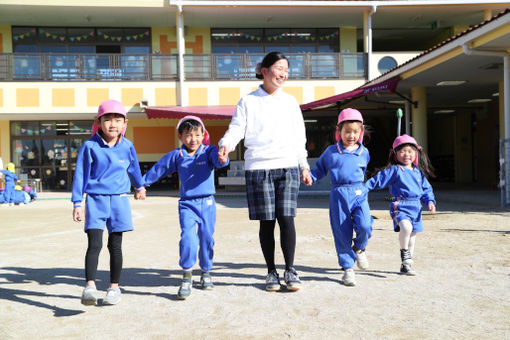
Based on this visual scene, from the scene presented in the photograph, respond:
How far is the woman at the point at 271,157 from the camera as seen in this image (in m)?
3.78

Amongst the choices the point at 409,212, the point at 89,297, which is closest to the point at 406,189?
the point at 409,212

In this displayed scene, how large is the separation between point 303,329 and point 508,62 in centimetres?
945

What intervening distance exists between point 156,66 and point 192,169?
14.8 metres

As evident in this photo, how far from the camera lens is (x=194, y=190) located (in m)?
3.81

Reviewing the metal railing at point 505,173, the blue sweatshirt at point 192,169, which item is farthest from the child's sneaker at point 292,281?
the metal railing at point 505,173

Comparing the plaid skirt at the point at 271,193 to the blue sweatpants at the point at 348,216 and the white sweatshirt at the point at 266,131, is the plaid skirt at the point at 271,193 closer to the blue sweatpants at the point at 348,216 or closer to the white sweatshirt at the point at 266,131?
the white sweatshirt at the point at 266,131

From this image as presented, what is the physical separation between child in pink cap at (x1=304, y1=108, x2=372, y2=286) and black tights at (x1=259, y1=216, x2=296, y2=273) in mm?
430

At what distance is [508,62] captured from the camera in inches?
400

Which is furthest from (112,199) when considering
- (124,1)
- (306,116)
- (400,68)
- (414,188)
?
(306,116)

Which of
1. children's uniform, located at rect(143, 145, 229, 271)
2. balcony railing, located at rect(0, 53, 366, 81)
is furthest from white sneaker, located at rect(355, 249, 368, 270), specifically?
balcony railing, located at rect(0, 53, 366, 81)

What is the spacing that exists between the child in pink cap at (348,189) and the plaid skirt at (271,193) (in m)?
0.39

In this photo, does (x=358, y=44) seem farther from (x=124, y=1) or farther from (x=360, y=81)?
(x=124, y=1)

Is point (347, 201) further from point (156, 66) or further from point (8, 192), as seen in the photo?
point (156, 66)

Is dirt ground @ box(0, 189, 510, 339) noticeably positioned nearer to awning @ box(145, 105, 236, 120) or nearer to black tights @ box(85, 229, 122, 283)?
black tights @ box(85, 229, 122, 283)
